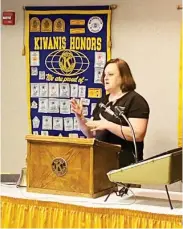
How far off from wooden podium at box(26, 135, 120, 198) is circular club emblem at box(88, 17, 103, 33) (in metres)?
1.82

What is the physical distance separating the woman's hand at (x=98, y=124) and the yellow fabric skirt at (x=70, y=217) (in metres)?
0.93

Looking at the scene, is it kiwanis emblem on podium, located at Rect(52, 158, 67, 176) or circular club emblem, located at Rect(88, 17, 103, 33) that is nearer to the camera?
kiwanis emblem on podium, located at Rect(52, 158, 67, 176)

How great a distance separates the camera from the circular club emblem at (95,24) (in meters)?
4.04

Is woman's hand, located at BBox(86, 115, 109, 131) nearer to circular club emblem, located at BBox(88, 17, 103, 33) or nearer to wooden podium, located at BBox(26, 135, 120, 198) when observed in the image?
wooden podium, located at BBox(26, 135, 120, 198)

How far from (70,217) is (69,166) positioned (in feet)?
0.77

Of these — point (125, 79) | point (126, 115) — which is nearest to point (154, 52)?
point (125, 79)

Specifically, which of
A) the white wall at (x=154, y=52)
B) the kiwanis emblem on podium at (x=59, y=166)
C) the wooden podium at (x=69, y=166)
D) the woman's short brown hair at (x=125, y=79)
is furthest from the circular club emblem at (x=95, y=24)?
the kiwanis emblem on podium at (x=59, y=166)

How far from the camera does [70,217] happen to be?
2250 millimetres

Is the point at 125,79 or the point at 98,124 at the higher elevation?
the point at 125,79

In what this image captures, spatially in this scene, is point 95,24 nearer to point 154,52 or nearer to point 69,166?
point 154,52

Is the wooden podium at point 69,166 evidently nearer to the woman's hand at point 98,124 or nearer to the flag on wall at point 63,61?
the woman's hand at point 98,124

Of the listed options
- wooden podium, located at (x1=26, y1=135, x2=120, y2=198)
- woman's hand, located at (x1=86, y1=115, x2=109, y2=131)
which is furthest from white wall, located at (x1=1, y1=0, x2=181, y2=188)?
wooden podium, located at (x1=26, y1=135, x2=120, y2=198)

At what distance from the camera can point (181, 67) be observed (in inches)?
148

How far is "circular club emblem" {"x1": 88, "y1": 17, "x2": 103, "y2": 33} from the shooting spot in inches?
159
